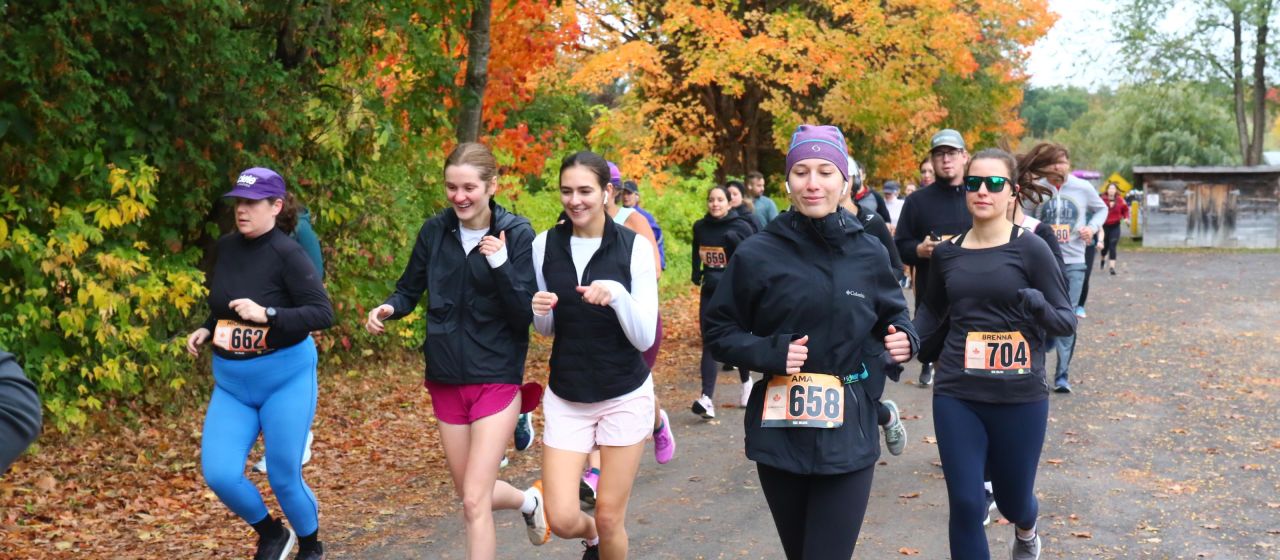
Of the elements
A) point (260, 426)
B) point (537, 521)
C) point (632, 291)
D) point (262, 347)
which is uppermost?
point (632, 291)

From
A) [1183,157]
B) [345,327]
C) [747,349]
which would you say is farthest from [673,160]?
[1183,157]

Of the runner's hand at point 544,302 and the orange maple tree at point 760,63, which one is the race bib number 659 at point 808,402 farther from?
the orange maple tree at point 760,63

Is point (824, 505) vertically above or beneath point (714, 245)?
beneath

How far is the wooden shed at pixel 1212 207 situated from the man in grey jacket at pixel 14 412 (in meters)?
41.9

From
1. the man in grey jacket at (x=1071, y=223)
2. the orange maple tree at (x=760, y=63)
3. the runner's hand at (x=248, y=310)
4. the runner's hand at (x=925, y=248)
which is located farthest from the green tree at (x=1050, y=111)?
the runner's hand at (x=248, y=310)

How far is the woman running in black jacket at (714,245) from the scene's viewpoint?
1062cm

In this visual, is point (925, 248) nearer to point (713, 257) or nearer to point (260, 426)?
point (713, 257)

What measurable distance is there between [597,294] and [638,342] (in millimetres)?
365

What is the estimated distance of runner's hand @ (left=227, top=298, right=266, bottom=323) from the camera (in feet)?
18.4

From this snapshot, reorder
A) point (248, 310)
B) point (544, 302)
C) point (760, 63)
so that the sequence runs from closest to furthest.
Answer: point (544, 302) < point (248, 310) < point (760, 63)

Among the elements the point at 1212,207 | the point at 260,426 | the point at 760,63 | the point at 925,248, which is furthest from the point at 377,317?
the point at 1212,207

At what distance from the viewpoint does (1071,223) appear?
10.6m

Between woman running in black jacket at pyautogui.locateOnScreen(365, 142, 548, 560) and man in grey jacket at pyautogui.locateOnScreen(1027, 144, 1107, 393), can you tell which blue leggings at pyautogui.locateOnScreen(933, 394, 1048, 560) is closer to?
woman running in black jacket at pyautogui.locateOnScreen(365, 142, 548, 560)

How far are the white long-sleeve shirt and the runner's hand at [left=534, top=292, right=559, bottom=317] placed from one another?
0.19ft
